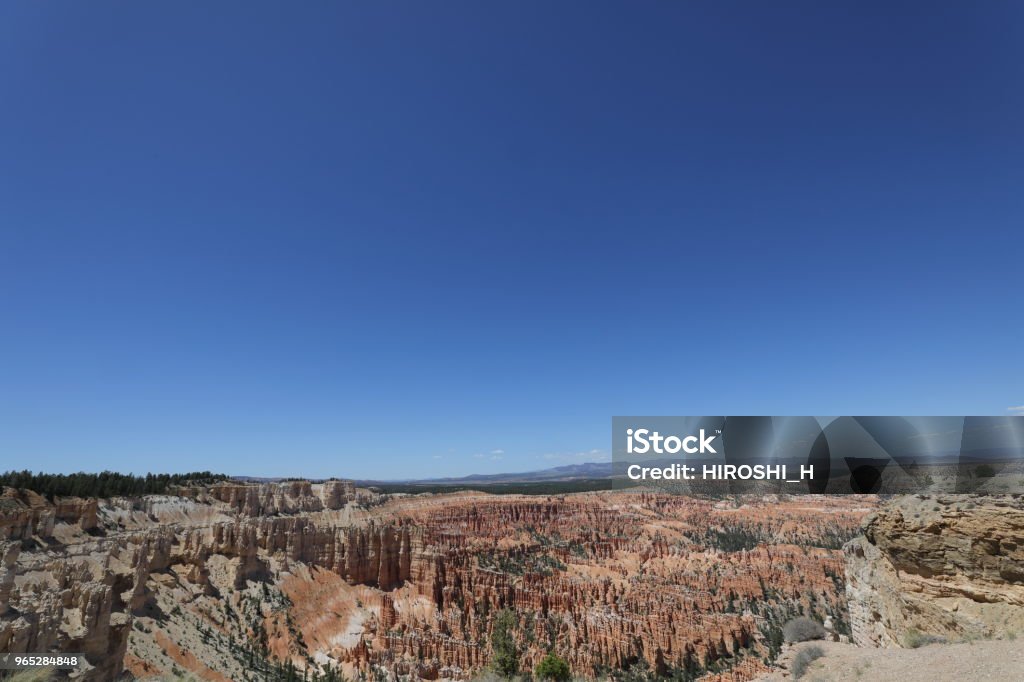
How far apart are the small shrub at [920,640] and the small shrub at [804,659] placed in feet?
6.47

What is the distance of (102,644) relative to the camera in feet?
46.3

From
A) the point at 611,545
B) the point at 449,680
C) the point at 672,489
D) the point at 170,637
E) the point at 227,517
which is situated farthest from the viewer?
the point at 672,489

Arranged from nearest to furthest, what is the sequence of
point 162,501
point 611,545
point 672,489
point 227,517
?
point 162,501, point 227,517, point 611,545, point 672,489

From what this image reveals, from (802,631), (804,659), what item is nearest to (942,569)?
(804,659)

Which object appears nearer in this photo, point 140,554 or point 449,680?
point 140,554

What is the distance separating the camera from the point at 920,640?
37.3 feet

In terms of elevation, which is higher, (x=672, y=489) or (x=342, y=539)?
(x=342, y=539)

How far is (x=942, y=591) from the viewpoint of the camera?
12109mm

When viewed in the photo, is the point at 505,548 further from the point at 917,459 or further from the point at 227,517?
the point at 917,459

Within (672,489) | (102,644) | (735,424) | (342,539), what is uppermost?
(735,424)

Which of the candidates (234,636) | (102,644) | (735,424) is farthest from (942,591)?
(234,636)

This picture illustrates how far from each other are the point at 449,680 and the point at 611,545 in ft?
121

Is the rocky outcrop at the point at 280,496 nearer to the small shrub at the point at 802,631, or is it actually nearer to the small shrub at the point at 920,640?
the small shrub at the point at 802,631

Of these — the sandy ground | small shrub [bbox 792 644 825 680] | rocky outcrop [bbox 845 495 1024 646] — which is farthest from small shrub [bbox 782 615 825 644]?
the sandy ground
